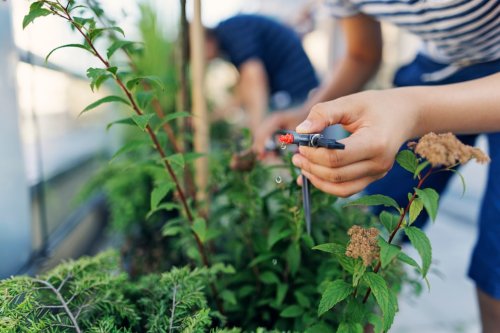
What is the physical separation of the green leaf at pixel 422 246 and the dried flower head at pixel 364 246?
0.16 ft

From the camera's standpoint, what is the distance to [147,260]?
4.51 feet

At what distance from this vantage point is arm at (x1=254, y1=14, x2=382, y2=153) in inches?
50.1

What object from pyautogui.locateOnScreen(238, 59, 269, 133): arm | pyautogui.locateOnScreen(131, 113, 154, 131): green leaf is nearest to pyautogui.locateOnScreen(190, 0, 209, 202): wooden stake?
pyautogui.locateOnScreen(131, 113, 154, 131): green leaf

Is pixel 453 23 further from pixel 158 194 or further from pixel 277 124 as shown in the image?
pixel 158 194

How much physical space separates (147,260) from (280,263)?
2.06 feet

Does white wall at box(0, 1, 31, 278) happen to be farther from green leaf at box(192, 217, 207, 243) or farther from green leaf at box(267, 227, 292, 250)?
green leaf at box(267, 227, 292, 250)

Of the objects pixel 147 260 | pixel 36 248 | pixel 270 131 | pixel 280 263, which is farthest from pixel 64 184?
pixel 280 263

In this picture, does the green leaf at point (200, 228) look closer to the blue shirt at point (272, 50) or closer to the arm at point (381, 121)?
the arm at point (381, 121)

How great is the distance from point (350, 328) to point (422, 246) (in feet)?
0.62

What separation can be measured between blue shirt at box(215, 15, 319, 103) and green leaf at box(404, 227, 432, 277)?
208 centimetres

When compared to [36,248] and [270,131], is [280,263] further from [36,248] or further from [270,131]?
[36,248]

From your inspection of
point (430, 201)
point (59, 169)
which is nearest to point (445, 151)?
point (430, 201)

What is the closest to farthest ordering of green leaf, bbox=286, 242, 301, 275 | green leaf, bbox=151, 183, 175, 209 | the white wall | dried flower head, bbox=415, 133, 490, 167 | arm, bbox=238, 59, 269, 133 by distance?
dried flower head, bbox=415, 133, 490, 167 → green leaf, bbox=151, 183, 175, 209 → green leaf, bbox=286, 242, 301, 275 → the white wall → arm, bbox=238, 59, 269, 133

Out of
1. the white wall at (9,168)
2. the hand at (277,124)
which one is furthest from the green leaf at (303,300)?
the white wall at (9,168)
